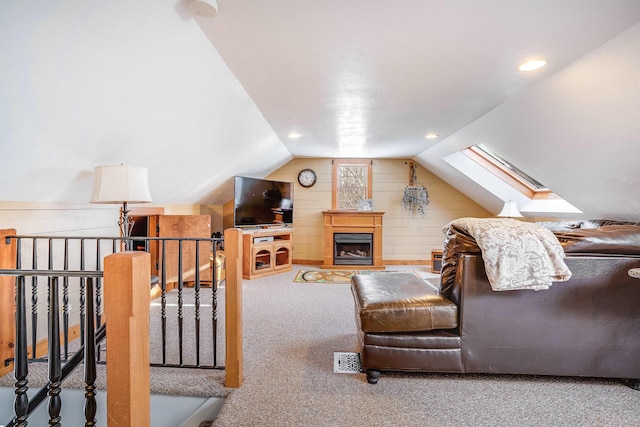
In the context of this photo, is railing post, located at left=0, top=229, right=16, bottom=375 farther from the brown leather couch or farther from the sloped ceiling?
the brown leather couch

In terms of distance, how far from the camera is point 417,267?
5.84m

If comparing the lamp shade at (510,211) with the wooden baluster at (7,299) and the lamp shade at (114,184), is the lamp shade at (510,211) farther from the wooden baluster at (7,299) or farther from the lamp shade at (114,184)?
the wooden baluster at (7,299)

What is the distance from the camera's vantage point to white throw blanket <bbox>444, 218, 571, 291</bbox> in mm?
1811

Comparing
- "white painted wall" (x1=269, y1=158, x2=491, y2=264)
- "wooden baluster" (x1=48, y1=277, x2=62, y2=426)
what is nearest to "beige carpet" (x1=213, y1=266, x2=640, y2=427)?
"wooden baluster" (x1=48, y1=277, x2=62, y2=426)

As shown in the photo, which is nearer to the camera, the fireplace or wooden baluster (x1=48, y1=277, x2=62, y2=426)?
wooden baluster (x1=48, y1=277, x2=62, y2=426)

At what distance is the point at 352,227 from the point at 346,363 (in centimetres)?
360

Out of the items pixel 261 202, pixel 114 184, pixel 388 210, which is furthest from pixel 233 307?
pixel 388 210

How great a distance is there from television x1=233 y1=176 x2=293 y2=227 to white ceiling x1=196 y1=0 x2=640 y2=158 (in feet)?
5.62

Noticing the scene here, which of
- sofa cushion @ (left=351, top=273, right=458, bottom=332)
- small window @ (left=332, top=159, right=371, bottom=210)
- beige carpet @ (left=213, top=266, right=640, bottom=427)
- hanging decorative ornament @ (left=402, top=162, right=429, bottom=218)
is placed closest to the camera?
beige carpet @ (left=213, top=266, right=640, bottom=427)

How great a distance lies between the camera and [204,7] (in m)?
1.53

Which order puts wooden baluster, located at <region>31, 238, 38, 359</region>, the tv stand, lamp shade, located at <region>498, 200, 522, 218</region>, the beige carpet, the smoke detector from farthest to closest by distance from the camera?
the tv stand, lamp shade, located at <region>498, 200, 522, 218</region>, wooden baluster, located at <region>31, 238, 38, 359</region>, the beige carpet, the smoke detector

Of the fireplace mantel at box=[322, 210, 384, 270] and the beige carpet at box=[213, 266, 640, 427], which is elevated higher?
the fireplace mantel at box=[322, 210, 384, 270]

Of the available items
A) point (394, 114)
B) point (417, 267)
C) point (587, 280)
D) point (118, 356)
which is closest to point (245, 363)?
point (118, 356)

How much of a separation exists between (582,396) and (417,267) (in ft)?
13.2
